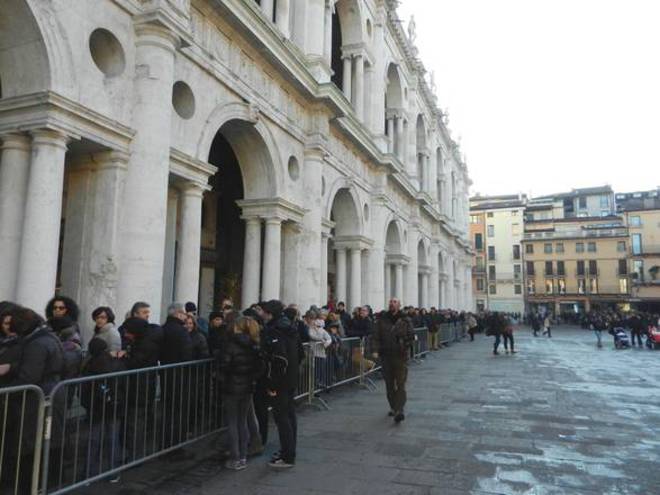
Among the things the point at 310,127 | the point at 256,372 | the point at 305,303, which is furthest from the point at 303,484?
the point at 310,127

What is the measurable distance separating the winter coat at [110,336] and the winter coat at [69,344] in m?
0.25

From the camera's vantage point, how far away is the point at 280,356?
18.0ft

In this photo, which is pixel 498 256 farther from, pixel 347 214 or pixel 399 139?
pixel 347 214

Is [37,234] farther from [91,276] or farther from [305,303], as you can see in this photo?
[305,303]

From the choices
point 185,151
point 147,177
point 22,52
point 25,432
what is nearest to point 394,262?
point 185,151

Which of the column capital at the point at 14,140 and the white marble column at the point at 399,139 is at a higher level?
the white marble column at the point at 399,139

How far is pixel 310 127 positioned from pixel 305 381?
825 cm

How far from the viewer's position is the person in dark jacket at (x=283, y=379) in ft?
17.8

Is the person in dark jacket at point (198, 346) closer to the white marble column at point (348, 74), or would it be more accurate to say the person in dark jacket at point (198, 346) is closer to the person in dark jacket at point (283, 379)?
the person in dark jacket at point (283, 379)

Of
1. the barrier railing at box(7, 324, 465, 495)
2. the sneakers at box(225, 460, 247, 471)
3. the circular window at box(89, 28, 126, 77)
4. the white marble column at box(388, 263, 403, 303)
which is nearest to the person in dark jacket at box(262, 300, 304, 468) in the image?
the sneakers at box(225, 460, 247, 471)

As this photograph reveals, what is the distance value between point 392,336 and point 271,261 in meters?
5.67

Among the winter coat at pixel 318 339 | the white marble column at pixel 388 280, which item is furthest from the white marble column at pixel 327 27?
the white marble column at pixel 388 280

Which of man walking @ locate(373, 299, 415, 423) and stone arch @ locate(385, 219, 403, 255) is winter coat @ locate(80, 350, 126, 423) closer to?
man walking @ locate(373, 299, 415, 423)

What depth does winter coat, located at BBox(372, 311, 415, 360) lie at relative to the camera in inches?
301
